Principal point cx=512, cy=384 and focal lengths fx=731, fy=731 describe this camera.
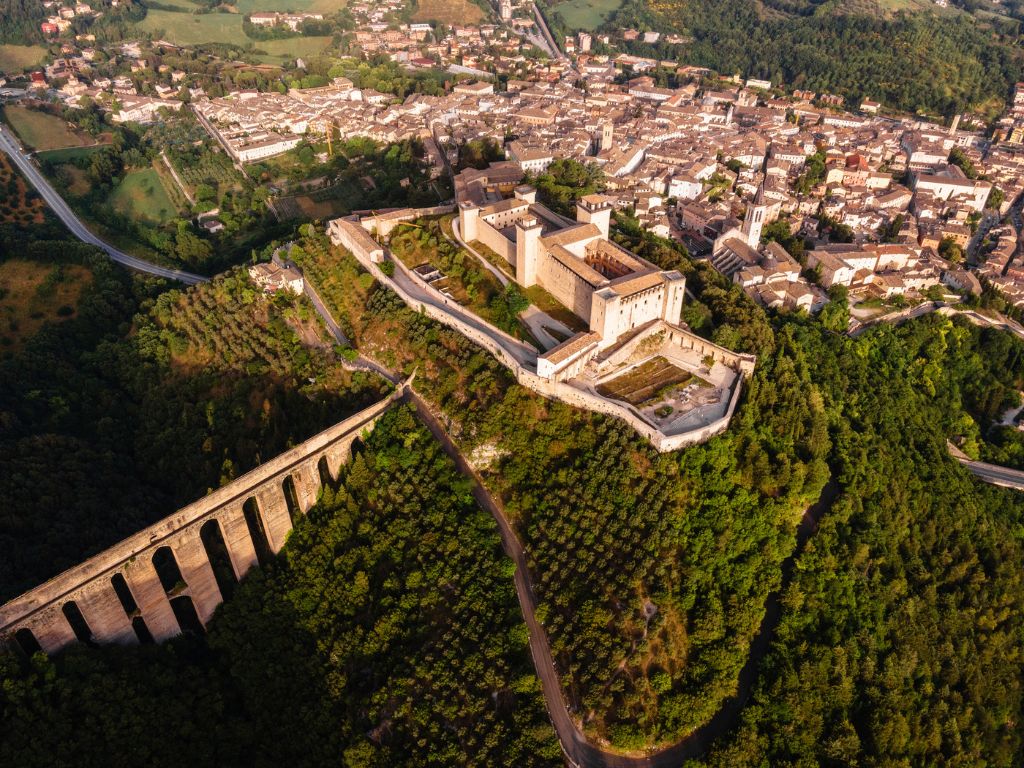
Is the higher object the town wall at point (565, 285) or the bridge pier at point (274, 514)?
the town wall at point (565, 285)

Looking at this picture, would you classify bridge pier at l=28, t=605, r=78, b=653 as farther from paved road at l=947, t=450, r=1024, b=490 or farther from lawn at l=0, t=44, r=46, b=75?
lawn at l=0, t=44, r=46, b=75

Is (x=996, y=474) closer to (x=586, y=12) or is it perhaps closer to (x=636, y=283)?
(x=636, y=283)

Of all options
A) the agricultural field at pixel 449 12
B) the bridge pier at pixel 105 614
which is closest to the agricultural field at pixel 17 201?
the bridge pier at pixel 105 614

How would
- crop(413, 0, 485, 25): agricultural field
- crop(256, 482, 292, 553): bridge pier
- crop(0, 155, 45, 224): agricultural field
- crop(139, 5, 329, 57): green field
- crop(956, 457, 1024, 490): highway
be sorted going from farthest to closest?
crop(413, 0, 485, 25): agricultural field → crop(139, 5, 329, 57): green field → crop(0, 155, 45, 224): agricultural field → crop(956, 457, 1024, 490): highway → crop(256, 482, 292, 553): bridge pier

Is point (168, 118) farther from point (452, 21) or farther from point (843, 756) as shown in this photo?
point (843, 756)

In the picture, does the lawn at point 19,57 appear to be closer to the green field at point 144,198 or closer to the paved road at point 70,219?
the paved road at point 70,219

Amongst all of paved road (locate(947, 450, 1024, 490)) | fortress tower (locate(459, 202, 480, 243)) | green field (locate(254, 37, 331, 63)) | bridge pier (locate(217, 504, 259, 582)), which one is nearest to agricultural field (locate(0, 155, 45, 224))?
fortress tower (locate(459, 202, 480, 243))

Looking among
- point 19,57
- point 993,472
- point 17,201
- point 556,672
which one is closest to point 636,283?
point 556,672
